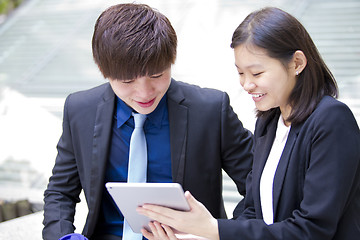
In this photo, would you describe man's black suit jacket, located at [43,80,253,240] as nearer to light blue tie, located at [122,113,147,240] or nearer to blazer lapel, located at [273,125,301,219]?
light blue tie, located at [122,113,147,240]

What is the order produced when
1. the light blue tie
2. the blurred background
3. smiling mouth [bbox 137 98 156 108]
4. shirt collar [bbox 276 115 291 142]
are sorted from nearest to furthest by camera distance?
shirt collar [bbox 276 115 291 142] → smiling mouth [bbox 137 98 156 108] → the light blue tie → the blurred background

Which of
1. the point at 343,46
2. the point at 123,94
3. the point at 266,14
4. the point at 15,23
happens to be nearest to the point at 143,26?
the point at 123,94

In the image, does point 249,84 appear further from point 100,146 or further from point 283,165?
point 100,146

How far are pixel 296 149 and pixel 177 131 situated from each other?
1.98 feet

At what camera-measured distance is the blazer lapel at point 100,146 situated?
205 centimetres

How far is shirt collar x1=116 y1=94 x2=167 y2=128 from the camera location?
2.08 m

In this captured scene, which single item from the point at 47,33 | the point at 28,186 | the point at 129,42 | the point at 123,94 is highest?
the point at 129,42

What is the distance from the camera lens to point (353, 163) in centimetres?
151

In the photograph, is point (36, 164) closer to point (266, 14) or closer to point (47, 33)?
point (266, 14)

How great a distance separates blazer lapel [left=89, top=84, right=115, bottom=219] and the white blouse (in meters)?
0.67

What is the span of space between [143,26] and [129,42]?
0.09m

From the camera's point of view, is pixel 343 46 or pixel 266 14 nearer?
pixel 266 14

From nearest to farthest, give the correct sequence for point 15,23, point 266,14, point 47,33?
1. point 266,14
2. point 47,33
3. point 15,23

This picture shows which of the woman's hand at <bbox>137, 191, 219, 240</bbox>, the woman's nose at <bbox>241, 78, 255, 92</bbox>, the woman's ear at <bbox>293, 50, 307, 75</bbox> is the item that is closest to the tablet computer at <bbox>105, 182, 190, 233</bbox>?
the woman's hand at <bbox>137, 191, 219, 240</bbox>
